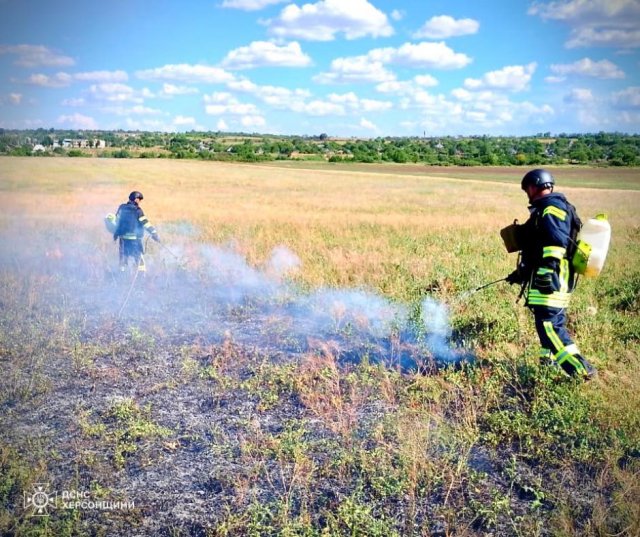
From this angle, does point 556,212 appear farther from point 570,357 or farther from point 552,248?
point 570,357

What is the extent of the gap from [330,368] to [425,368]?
42.4 inches

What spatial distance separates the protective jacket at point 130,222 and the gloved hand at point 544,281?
705 centimetres

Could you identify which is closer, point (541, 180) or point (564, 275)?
point (564, 275)

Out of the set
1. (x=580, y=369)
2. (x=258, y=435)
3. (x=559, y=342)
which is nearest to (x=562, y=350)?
(x=559, y=342)

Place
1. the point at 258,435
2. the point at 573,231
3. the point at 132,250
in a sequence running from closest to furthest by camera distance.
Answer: the point at 258,435, the point at 573,231, the point at 132,250

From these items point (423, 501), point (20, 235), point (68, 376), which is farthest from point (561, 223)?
point (20, 235)

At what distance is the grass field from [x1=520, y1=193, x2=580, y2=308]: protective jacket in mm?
879

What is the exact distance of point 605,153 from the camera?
7925 centimetres

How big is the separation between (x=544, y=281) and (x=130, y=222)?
753 cm

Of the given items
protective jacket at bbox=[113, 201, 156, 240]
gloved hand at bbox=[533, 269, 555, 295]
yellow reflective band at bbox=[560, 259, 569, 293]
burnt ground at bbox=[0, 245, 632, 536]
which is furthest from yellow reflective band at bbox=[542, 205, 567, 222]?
protective jacket at bbox=[113, 201, 156, 240]

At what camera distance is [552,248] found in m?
4.92

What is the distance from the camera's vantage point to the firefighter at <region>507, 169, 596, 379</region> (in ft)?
16.2

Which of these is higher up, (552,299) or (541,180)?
(541,180)

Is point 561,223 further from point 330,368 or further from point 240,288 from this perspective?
point 240,288
